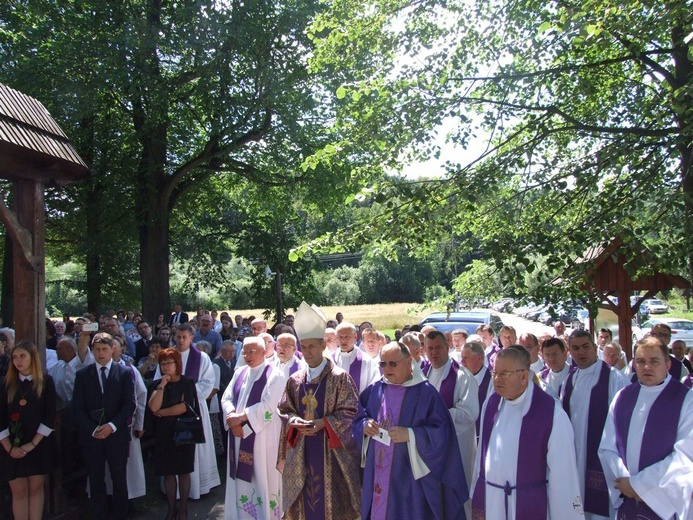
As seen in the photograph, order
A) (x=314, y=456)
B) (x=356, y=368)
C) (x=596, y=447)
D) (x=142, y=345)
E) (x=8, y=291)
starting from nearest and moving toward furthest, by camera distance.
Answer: (x=314, y=456) < (x=596, y=447) < (x=356, y=368) < (x=142, y=345) < (x=8, y=291)

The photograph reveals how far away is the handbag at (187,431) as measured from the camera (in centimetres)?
633

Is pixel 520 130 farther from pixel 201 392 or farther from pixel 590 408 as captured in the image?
pixel 201 392

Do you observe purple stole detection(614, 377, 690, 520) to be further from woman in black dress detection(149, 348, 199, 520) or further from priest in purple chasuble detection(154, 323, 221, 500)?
priest in purple chasuble detection(154, 323, 221, 500)

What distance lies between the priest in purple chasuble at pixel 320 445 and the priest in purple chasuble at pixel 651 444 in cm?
205

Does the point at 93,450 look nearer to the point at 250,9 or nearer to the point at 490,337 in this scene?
the point at 490,337

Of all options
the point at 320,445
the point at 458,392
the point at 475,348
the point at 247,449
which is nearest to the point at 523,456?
the point at 458,392

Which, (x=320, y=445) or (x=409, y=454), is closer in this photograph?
(x=409, y=454)

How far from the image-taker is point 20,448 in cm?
587

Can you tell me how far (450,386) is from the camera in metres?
6.05

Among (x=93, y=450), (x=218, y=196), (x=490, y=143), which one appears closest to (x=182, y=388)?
(x=93, y=450)

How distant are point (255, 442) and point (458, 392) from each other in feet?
7.18

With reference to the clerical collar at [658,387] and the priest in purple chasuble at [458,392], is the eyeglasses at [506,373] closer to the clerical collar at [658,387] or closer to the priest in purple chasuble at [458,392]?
the clerical collar at [658,387]

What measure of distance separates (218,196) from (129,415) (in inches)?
608

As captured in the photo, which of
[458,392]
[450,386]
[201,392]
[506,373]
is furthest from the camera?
[201,392]
